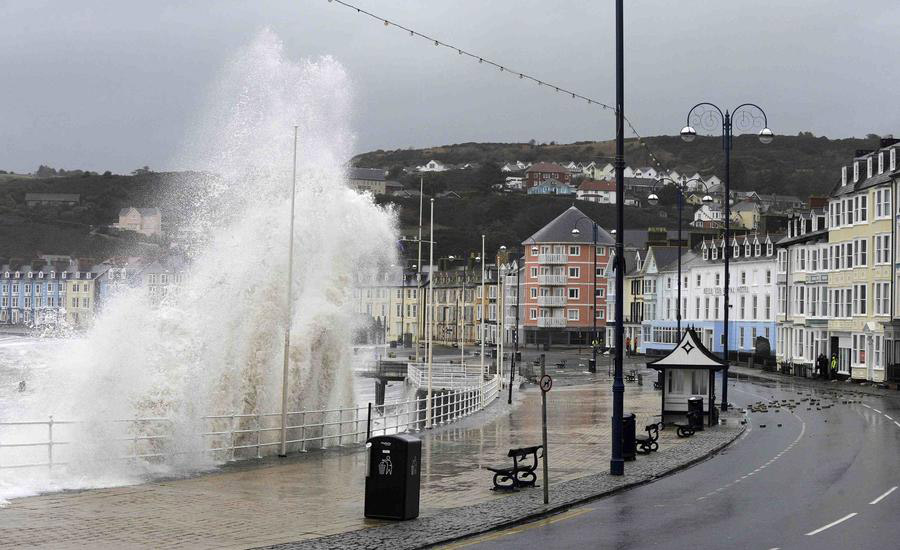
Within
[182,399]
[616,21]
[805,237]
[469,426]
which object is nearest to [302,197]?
[469,426]

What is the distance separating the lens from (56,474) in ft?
73.3

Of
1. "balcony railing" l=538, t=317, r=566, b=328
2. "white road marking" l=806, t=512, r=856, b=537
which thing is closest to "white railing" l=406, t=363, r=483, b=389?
"white road marking" l=806, t=512, r=856, b=537

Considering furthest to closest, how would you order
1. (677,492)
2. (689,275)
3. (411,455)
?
(689,275)
(677,492)
(411,455)

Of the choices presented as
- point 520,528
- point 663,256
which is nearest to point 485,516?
point 520,528

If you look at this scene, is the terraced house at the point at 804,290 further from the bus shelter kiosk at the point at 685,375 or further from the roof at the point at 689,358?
the roof at the point at 689,358

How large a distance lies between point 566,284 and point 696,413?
9387 cm

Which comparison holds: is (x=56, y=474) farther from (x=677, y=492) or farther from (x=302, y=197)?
(x=302, y=197)

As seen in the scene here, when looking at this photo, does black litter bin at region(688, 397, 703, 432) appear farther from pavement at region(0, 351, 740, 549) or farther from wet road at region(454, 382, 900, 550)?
pavement at region(0, 351, 740, 549)

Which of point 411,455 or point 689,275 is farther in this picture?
point 689,275

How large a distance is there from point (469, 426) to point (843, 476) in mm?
16254

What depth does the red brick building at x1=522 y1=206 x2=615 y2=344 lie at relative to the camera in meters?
129

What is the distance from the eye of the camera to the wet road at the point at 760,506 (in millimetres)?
15961

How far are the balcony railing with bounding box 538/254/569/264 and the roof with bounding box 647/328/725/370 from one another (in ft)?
307

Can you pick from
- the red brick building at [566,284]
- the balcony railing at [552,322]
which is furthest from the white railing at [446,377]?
the red brick building at [566,284]
